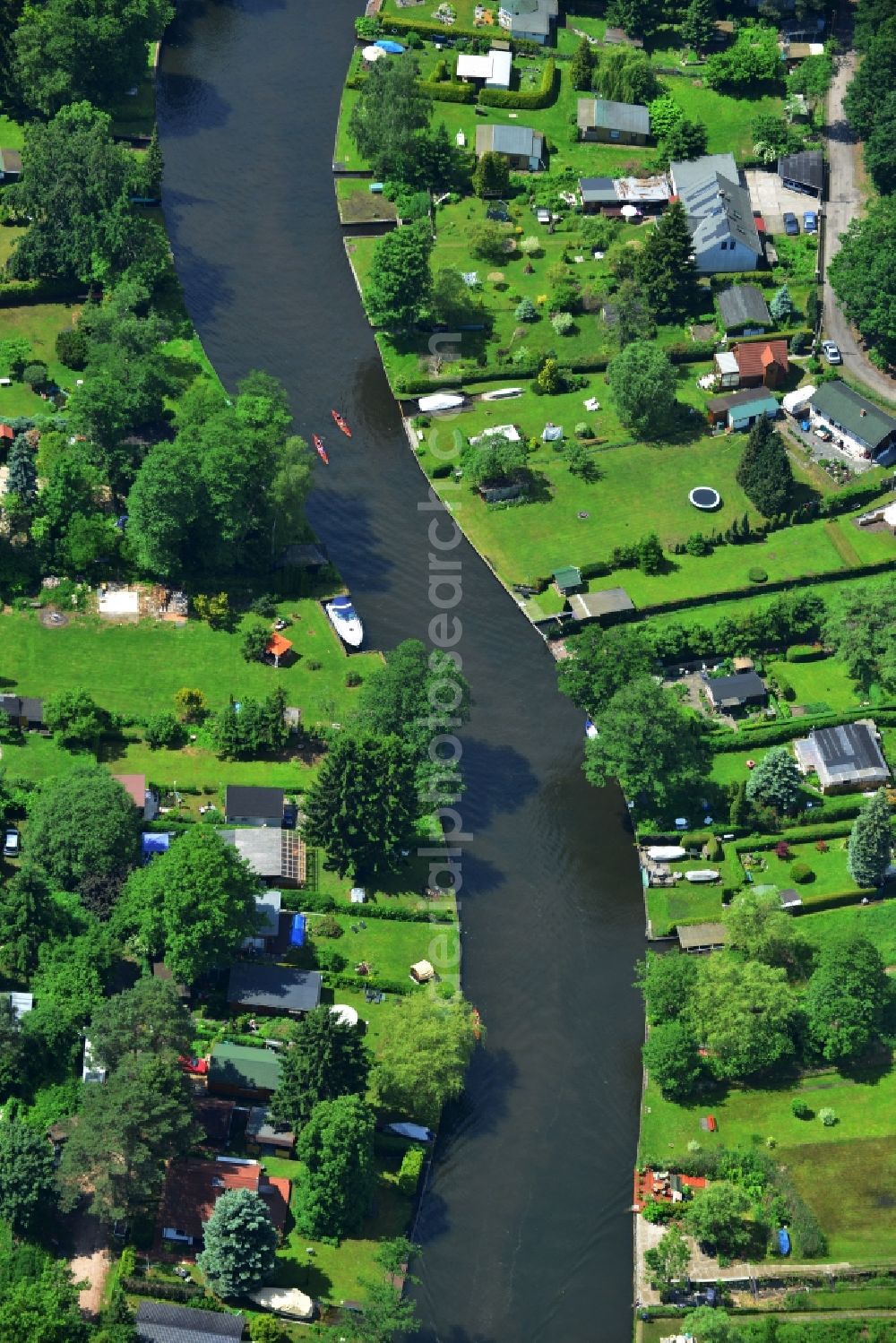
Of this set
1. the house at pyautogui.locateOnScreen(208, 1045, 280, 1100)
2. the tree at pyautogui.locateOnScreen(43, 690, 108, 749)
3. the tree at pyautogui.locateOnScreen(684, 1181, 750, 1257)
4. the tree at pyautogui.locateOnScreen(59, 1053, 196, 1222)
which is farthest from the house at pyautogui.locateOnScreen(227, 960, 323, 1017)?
the tree at pyautogui.locateOnScreen(684, 1181, 750, 1257)

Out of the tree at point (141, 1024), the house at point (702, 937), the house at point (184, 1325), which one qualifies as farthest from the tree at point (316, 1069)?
the house at point (702, 937)

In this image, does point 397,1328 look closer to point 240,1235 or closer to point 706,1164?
point 240,1235

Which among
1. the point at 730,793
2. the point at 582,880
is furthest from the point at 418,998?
the point at 730,793

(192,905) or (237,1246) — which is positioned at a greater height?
(192,905)

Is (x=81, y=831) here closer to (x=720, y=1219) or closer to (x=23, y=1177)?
(x=23, y=1177)

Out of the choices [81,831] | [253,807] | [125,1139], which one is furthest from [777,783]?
[125,1139]

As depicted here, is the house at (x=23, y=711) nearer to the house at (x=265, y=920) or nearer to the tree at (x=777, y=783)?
the house at (x=265, y=920)

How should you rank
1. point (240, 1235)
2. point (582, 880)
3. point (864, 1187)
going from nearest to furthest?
point (240, 1235) < point (864, 1187) < point (582, 880)
